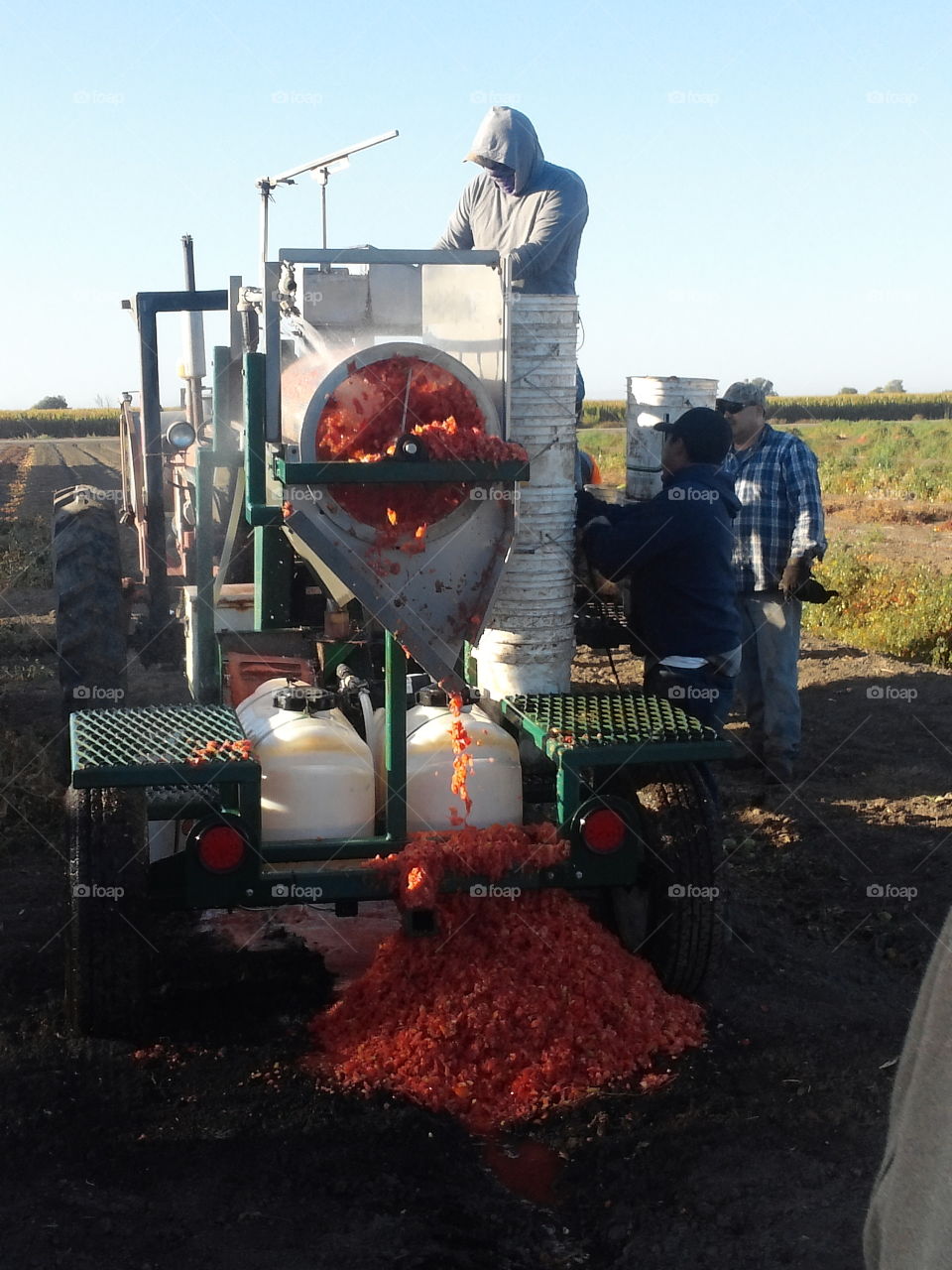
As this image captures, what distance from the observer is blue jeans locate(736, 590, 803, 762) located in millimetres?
7590

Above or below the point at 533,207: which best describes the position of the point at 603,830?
below

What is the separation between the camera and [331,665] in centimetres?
564

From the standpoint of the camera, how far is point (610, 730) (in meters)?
4.57

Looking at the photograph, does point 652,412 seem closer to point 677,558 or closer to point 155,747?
point 677,558

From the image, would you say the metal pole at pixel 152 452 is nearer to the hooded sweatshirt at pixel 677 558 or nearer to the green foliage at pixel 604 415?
the hooded sweatshirt at pixel 677 558

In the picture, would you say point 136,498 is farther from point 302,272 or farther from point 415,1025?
point 415,1025

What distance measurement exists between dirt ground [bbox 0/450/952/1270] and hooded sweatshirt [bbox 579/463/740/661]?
1.25 metres

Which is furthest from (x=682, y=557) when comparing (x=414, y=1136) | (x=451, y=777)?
(x=414, y=1136)

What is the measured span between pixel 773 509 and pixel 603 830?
3.68m

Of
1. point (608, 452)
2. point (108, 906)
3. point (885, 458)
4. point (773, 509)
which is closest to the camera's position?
point (108, 906)

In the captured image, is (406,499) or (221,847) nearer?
(221,847)

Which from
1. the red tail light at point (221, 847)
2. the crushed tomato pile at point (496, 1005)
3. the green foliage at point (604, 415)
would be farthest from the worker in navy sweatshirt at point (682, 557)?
the green foliage at point (604, 415)

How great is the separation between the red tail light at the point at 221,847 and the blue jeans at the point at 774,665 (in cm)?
416

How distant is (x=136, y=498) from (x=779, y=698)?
4.10 metres
